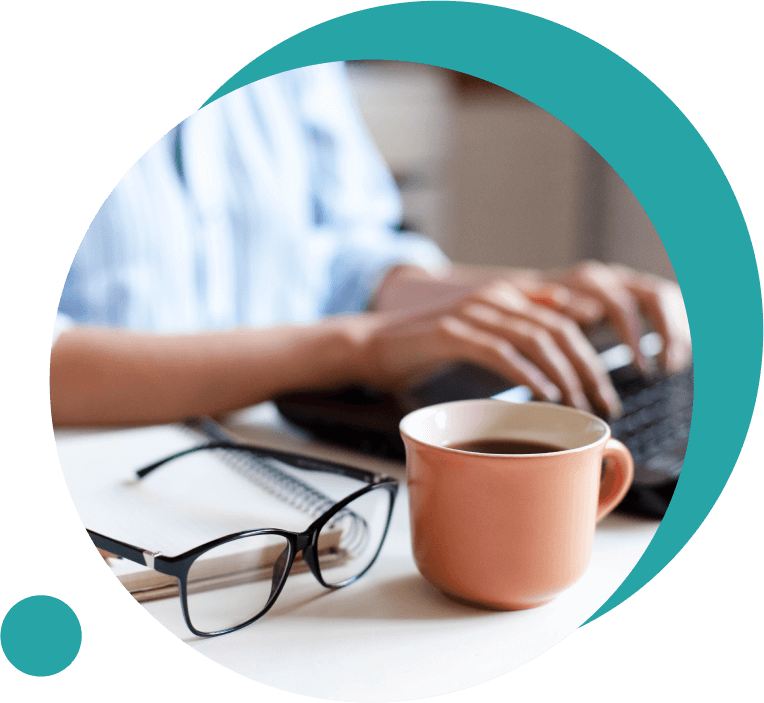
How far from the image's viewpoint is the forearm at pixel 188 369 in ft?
1.85

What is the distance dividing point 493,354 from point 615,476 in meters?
0.19

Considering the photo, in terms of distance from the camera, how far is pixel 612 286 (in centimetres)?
72

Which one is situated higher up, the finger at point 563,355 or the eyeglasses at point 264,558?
the finger at point 563,355

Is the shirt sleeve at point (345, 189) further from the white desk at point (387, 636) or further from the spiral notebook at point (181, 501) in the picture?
the white desk at point (387, 636)

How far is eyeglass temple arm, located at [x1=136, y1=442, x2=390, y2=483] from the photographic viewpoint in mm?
380

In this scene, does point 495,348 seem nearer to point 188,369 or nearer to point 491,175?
point 188,369

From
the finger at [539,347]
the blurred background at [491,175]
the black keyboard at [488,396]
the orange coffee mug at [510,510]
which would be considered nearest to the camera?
the orange coffee mug at [510,510]

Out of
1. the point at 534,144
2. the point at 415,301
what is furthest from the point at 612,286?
the point at 534,144

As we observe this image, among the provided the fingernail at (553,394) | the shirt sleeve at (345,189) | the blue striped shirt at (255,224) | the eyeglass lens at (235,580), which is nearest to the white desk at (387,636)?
the eyeglass lens at (235,580)

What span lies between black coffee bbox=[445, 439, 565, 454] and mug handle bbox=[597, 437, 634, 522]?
2 cm

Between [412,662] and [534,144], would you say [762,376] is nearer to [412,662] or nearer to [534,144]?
[412,662]

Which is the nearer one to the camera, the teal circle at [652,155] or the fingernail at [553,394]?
the teal circle at [652,155]

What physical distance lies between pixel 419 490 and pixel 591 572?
108 millimetres

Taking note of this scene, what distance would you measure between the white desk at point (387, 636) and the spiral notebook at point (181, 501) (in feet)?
0.06
